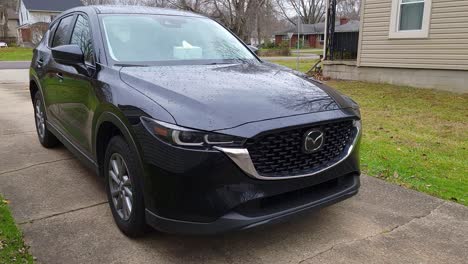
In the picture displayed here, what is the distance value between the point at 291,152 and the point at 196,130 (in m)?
0.66

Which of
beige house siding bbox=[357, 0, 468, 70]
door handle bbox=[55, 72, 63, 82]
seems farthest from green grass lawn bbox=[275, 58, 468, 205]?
door handle bbox=[55, 72, 63, 82]

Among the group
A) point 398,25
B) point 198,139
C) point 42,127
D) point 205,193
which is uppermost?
point 398,25

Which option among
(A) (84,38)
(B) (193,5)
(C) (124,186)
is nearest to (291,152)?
(C) (124,186)

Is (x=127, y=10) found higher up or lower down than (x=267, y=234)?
higher up

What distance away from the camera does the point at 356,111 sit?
3.31 meters

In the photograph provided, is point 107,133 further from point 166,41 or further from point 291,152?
point 291,152

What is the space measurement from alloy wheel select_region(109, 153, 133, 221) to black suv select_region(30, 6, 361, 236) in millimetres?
10

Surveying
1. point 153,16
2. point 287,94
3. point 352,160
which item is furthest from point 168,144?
point 153,16

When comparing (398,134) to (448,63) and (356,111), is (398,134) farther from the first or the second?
(448,63)

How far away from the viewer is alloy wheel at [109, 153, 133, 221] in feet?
10.3

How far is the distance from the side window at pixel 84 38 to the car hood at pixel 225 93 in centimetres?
61

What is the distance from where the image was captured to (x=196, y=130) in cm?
257

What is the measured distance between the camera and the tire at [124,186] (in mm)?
2923

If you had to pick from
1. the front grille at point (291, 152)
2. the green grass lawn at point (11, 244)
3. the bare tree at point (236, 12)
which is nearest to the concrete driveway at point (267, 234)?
the green grass lawn at point (11, 244)
